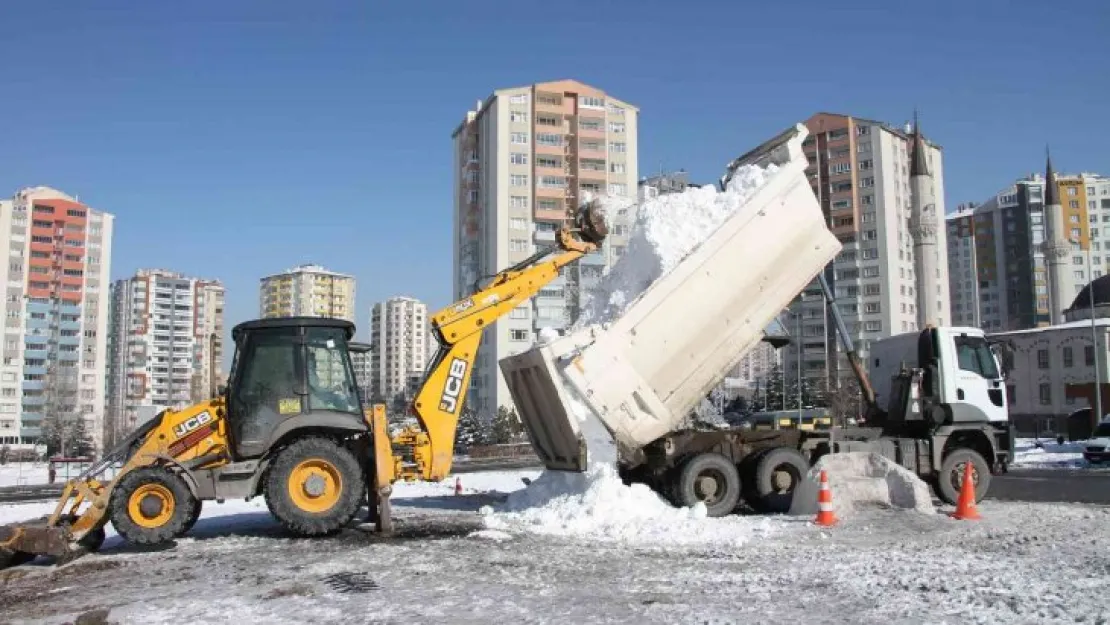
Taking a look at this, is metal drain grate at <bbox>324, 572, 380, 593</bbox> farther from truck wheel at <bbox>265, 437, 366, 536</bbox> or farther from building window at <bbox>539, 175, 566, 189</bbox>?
building window at <bbox>539, 175, 566, 189</bbox>

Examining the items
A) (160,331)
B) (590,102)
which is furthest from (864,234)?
(160,331)

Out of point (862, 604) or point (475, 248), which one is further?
point (475, 248)

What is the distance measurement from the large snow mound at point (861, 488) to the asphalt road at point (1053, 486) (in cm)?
471

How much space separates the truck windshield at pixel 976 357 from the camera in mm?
13625

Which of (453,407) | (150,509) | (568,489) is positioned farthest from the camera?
(568,489)

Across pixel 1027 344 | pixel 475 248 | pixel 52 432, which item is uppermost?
pixel 475 248

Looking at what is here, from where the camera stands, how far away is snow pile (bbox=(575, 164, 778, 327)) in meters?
12.0

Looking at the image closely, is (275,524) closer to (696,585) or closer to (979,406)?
(696,585)

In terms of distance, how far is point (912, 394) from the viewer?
13469mm

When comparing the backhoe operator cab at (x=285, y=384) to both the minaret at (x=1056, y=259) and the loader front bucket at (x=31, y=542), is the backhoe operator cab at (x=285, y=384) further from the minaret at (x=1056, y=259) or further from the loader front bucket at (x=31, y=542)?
the minaret at (x=1056, y=259)

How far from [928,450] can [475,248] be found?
6476cm

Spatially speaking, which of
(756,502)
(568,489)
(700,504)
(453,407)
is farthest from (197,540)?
(756,502)

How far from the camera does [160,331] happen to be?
123m

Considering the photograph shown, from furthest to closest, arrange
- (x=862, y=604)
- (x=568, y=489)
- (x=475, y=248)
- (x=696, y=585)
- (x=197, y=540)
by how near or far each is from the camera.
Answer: (x=475, y=248), (x=568, y=489), (x=197, y=540), (x=696, y=585), (x=862, y=604)
